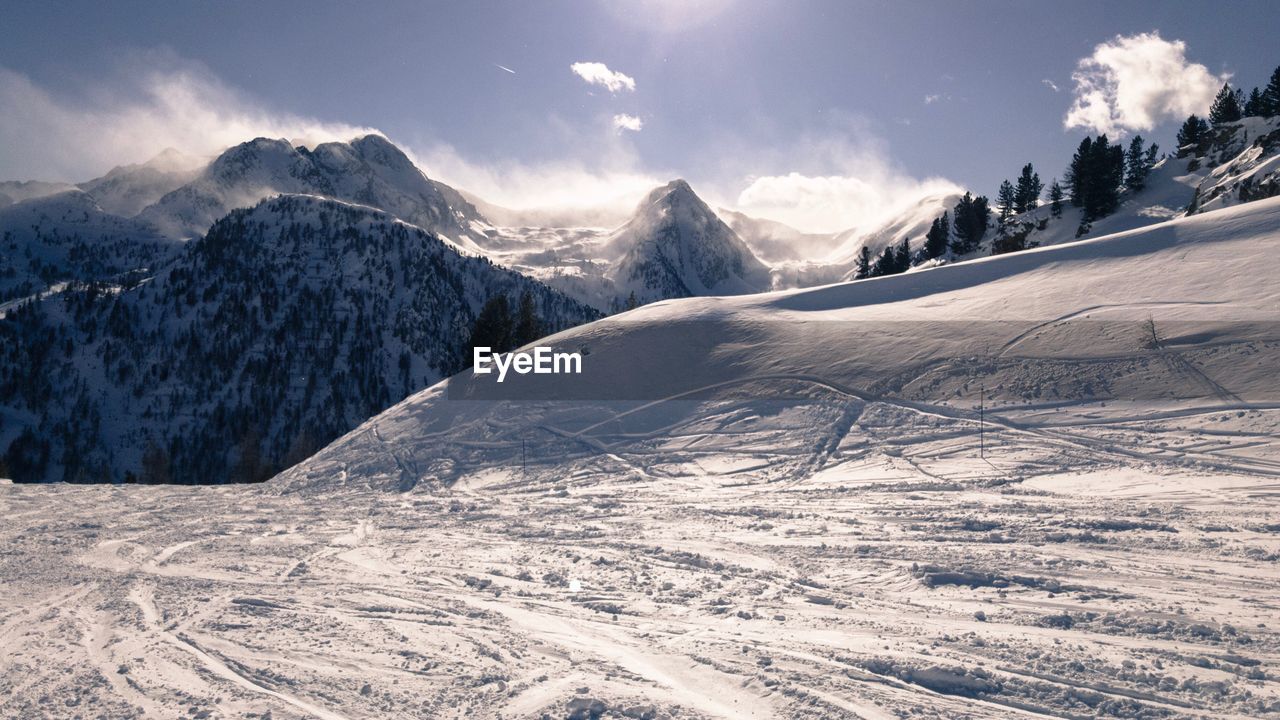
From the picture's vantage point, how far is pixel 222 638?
26.4 ft

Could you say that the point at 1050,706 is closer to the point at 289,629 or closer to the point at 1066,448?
the point at 289,629

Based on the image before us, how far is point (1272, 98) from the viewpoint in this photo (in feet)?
211

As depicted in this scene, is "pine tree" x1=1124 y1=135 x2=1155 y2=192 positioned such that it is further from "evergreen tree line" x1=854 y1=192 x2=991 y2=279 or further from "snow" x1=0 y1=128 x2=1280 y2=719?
"snow" x1=0 y1=128 x2=1280 y2=719

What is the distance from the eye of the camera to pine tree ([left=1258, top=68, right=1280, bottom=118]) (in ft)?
206

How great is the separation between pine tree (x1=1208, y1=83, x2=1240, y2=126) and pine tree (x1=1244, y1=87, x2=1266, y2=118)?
0.96 metres

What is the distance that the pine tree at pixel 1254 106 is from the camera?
66.0m

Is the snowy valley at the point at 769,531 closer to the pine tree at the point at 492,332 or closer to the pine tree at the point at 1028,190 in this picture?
the pine tree at the point at 492,332

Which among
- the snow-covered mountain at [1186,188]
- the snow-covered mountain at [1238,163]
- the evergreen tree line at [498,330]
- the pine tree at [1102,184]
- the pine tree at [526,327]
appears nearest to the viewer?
the snow-covered mountain at [1238,163]

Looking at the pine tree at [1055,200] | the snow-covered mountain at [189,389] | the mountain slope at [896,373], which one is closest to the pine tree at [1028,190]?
the pine tree at [1055,200]

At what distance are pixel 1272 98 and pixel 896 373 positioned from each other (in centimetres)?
7452

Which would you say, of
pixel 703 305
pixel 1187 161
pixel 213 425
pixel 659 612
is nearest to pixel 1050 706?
pixel 659 612

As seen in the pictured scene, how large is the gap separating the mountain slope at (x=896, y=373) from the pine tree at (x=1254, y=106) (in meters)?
57.8

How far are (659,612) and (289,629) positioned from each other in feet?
15.8

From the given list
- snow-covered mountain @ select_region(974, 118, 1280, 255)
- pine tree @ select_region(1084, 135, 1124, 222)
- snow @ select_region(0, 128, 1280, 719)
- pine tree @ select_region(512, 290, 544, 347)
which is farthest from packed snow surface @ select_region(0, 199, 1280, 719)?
pine tree @ select_region(1084, 135, 1124, 222)
